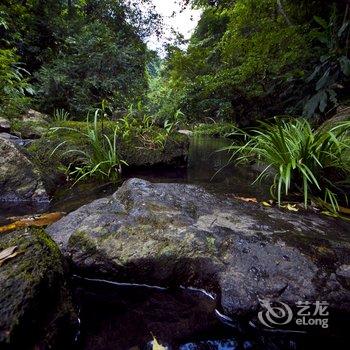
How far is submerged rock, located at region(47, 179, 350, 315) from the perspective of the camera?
127 centimetres

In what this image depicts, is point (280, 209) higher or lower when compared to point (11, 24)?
lower

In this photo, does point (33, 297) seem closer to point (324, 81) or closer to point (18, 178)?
point (18, 178)

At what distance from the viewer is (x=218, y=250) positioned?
1481mm

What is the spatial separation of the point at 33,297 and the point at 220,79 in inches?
258

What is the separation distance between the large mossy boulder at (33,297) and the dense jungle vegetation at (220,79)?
1704 millimetres

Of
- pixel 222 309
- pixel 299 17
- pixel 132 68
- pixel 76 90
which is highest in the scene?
pixel 299 17

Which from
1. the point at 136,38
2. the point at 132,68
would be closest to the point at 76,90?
the point at 132,68

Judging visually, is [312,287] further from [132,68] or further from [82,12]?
[82,12]

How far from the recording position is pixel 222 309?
126cm

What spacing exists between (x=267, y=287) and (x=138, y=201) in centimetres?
97

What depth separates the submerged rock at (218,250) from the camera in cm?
127

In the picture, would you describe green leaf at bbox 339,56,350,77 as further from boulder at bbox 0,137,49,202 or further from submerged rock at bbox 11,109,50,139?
submerged rock at bbox 11,109,50,139

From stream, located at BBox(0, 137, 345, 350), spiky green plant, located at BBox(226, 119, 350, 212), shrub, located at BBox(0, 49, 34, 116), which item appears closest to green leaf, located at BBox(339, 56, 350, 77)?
spiky green plant, located at BBox(226, 119, 350, 212)

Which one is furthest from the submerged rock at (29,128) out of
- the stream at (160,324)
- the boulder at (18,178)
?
the stream at (160,324)
